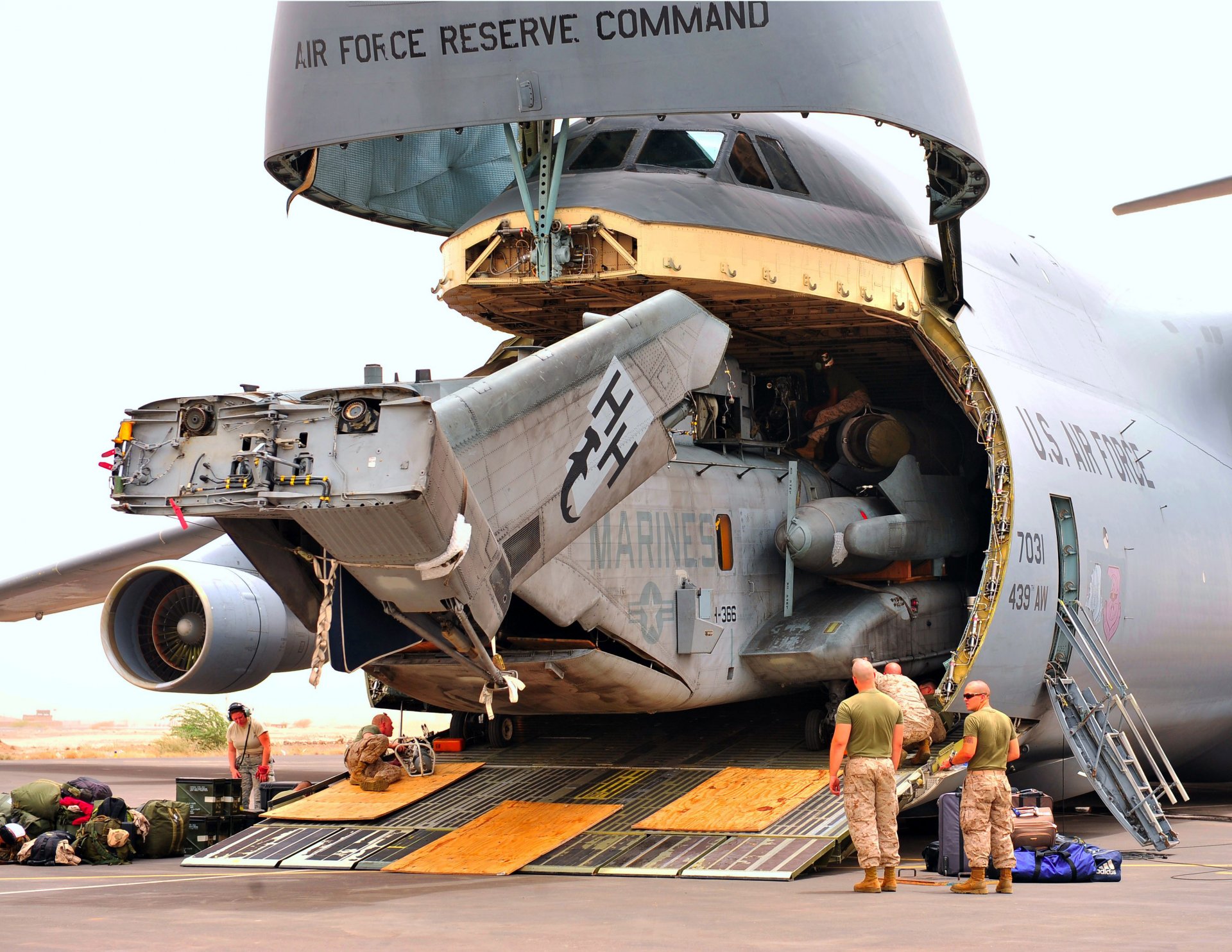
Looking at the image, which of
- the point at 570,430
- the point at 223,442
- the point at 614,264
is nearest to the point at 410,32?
the point at 614,264

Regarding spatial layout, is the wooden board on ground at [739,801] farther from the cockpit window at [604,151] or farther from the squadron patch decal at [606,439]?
the cockpit window at [604,151]

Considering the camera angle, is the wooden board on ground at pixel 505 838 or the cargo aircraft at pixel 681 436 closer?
the cargo aircraft at pixel 681 436

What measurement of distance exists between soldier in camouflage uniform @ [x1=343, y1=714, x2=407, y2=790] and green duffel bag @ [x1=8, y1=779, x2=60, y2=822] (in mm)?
2515

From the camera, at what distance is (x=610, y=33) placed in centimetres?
1196

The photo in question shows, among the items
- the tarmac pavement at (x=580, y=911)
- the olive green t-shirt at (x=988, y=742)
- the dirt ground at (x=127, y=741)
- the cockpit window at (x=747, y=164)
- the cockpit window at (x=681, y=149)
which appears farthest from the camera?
the dirt ground at (x=127, y=741)

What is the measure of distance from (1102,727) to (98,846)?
9436 mm

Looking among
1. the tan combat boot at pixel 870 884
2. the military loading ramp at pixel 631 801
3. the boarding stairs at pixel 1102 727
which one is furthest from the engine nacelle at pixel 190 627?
the boarding stairs at pixel 1102 727

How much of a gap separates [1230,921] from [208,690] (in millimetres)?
10783

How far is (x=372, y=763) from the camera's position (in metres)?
13.6

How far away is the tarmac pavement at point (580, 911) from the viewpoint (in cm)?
750

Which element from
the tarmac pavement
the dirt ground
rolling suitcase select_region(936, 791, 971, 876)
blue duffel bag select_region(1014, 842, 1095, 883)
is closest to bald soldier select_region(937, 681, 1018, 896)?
the tarmac pavement

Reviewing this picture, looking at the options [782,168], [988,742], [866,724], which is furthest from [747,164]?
[988,742]

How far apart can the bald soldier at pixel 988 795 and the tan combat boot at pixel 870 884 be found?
53 cm

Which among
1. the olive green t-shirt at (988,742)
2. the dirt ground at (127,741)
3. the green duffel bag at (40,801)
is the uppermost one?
the olive green t-shirt at (988,742)
